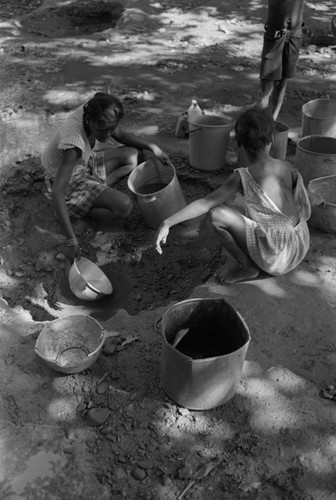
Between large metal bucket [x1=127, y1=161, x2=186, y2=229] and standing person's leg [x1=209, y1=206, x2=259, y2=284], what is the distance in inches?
25.8

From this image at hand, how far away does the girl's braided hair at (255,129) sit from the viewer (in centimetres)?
275

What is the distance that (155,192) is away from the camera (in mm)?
3758

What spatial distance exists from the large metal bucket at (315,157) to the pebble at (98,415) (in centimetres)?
243

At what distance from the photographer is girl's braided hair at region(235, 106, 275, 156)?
9.02 feet

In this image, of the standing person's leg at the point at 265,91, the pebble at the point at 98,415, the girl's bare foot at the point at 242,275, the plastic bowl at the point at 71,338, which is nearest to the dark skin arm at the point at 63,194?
the plastic bowl at the point at 71,338

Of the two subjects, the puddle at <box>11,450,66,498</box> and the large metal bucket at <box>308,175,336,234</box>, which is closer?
the puddle at <box>11,450,66,498</box>

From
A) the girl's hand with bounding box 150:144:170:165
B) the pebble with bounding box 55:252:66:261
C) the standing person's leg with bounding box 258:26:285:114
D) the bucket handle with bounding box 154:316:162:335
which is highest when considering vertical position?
the standing person's leg with bounding box 258:26:285:114

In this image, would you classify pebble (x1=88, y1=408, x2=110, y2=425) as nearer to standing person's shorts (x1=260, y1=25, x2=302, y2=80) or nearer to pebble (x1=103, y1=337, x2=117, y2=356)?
pebble (x1=103, y1=337, x2=117, y2=356)

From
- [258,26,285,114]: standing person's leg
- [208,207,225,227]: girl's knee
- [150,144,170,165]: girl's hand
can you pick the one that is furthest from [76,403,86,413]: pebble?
[258,26,285,114]: standing person's leg

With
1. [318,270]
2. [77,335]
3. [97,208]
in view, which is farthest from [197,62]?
[77,335]

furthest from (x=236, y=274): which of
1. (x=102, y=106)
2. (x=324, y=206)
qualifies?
(x=102, y=106)

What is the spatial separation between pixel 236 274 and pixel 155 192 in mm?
937

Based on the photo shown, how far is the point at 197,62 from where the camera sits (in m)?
6.58

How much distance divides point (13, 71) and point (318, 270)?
4.97 metres
